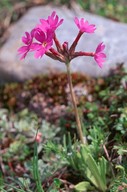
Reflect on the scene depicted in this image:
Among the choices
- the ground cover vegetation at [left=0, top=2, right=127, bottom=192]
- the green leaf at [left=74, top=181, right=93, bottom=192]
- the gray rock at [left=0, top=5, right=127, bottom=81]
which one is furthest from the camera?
the gray rock at [left=0, top=5, right=127, bottom=81]

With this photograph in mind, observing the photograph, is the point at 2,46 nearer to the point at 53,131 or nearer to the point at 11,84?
the point at 11,84

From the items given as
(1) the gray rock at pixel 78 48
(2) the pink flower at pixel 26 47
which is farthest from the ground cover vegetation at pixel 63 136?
(2) the pink flower at pixel 26 47

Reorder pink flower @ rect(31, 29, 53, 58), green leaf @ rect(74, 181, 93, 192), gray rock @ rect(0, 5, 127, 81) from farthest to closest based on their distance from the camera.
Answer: gray rock @ rect(0, 5, 127, 81)
green leaf @ rect(74, 181, 93, 192)
pink flower @ rect(31, 29, 53, 58)

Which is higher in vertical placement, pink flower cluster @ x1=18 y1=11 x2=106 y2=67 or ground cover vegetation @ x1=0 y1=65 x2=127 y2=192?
pink flower cluster @ x1=18 y1=11 x2=106 y2=67

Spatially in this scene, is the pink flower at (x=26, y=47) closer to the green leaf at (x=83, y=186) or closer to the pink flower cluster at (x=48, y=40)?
the pink flower cluster at (x=48, y=40)

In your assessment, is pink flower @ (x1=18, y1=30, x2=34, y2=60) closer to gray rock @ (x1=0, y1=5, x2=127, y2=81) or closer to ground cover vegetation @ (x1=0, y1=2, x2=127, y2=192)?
ground cover vegetation @ (x1=0, y1=2, x2=127, y2=192)

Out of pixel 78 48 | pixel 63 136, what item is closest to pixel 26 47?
pixel 63 136

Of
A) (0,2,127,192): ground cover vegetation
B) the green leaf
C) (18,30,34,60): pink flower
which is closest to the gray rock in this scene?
(0,2,127,192): ground cover vegetation
